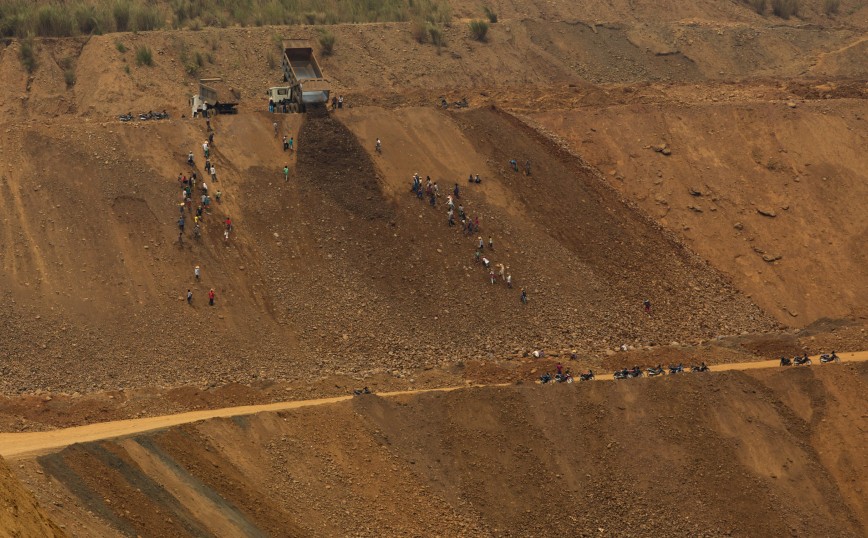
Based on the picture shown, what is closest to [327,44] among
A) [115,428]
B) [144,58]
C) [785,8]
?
[144,58]

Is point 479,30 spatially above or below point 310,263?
above

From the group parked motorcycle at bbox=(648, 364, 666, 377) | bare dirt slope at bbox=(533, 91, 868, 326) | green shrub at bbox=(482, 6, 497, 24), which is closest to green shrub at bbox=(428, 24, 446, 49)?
green shrub at bbox=(482, 6, 497, 24)

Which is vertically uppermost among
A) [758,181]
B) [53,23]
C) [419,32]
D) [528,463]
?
[53,23]

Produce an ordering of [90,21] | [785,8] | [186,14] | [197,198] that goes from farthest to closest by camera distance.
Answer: [785,8]
[186,14]
[90,21]
[197,198]

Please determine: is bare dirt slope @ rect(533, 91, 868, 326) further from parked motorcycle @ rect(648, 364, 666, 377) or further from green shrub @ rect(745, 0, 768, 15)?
green shrub @ rect(745, 0, 768, 15)

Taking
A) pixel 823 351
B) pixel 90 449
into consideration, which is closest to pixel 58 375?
pixel 90 449

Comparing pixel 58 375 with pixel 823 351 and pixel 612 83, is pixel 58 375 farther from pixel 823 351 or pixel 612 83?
pixel 612 83

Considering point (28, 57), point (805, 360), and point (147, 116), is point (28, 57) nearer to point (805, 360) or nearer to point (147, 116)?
point (147, 116)
